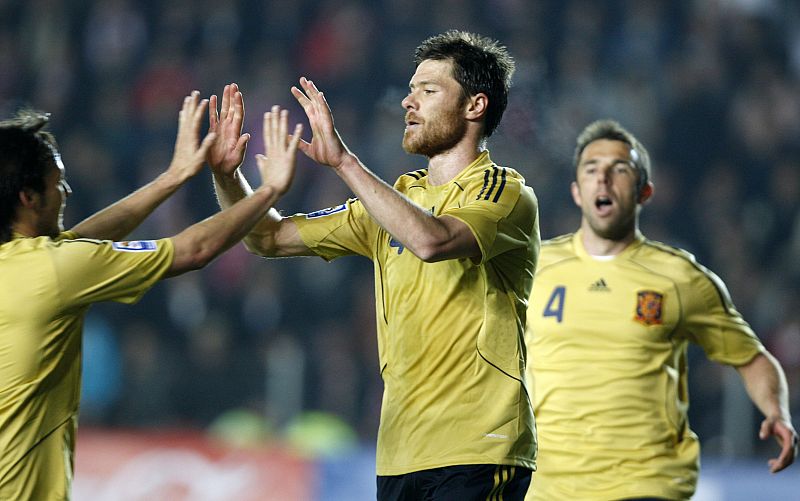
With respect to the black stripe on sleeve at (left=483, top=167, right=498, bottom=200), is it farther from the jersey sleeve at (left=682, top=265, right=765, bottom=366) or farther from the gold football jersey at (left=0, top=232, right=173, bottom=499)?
the jersey sleeve at (left=682, top=265, right=765, bottom=366)

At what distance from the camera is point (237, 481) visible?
819 centimetres

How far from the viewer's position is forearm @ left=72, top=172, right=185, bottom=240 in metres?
4.52

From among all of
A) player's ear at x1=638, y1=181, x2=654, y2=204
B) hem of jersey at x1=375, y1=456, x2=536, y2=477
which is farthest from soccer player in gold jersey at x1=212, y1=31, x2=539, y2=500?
player's ear at x1=638, y1=181, x2=654, y2=204

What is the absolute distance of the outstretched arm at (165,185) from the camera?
4.33 metres

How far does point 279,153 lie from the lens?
13.7ft

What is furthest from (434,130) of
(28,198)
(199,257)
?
(28,198)

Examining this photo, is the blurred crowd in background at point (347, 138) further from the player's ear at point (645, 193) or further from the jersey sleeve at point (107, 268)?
the jersey sleeve at point (107, 268)

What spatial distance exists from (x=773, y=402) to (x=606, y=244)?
3.55ft

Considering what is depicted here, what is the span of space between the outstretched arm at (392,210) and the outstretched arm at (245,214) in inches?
4.2

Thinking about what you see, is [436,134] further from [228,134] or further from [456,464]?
[456,464]

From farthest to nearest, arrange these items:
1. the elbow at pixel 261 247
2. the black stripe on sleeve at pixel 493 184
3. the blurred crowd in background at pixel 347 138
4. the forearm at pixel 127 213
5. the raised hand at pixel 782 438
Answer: the blurred crowd in background at pixel 347 138 < the raised hand at pixel 782 438 < the elbow at pixel 261 247 < the forearm at pixel 127 213 < the black stripe on sleeve at pixel 493 184

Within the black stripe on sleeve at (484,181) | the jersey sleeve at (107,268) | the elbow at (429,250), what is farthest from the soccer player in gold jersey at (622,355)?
the jersey sleeve at (107,268)

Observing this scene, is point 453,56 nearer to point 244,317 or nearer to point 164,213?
point 244,317

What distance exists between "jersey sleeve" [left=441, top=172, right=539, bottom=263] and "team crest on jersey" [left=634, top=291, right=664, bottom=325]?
4.22 ft
